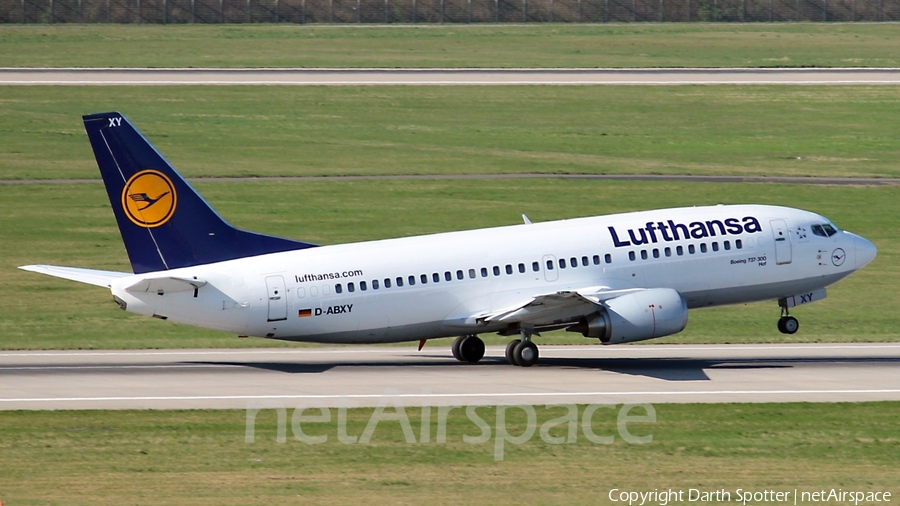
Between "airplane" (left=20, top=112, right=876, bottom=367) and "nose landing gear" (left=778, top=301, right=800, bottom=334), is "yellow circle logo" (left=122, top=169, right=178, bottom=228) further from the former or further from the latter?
"nose landing gear" (left=778, top=301, right=800, bottom=334)

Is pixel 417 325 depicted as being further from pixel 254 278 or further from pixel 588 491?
pixel 588 491

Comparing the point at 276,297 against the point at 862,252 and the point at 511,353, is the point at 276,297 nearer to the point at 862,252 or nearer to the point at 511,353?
the point at 511,353

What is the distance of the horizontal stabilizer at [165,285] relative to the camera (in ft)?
131

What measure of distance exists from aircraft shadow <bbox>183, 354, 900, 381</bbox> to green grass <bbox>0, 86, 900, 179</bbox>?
37.3 meters

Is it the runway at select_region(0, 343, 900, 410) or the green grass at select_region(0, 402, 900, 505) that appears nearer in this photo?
the green grass at select_region(0, 402, 900, 505)

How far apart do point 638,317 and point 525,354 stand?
381 centimetres

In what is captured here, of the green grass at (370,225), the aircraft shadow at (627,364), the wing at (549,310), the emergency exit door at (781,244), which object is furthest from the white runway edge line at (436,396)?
the green grass at (370,225)

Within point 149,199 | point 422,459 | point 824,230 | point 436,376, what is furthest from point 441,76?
point 422,459

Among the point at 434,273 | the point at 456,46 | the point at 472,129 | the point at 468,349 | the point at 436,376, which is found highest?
the point at 456,46

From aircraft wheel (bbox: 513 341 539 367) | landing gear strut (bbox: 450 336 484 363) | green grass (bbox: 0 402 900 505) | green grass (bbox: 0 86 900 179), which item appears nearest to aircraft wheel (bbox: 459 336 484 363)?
landing gear strut (bbox: 450 336 484 363)

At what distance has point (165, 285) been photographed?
40.3 meters

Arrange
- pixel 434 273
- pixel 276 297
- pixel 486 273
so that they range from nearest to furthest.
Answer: pixel 276 297 → pixel 434 273 → pixel 486 273

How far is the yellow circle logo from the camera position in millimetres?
41000

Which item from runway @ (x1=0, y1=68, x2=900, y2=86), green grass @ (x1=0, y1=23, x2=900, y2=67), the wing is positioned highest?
green grass @ (x1=0, y1=23, x2=900, y2=67)
